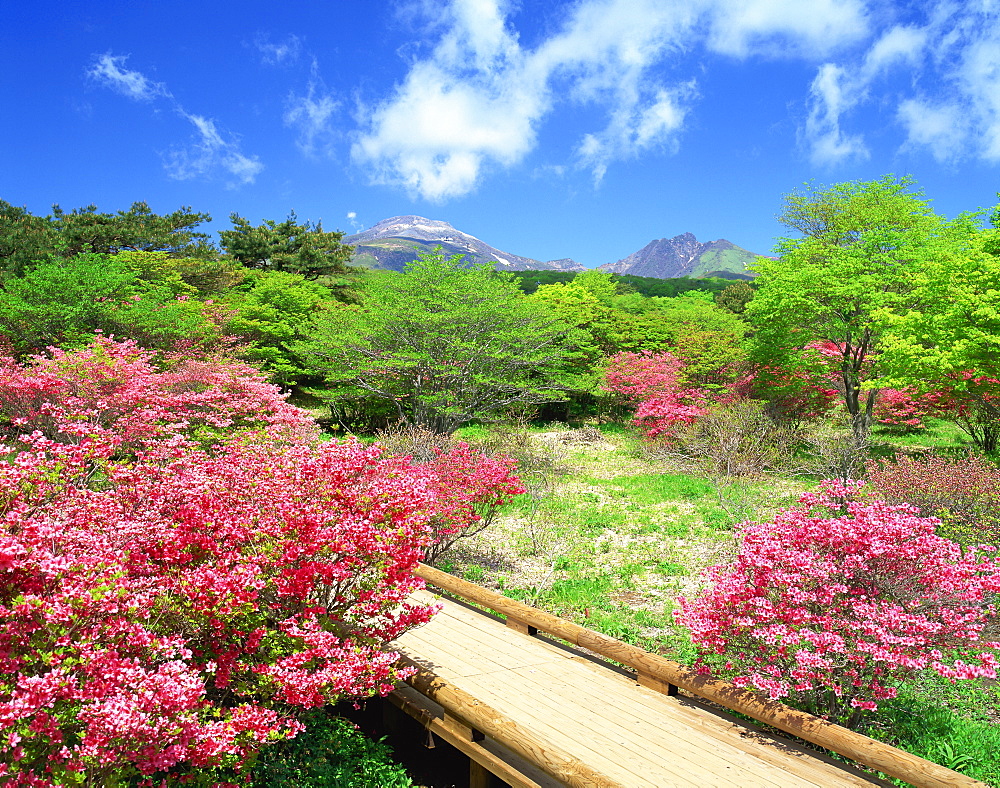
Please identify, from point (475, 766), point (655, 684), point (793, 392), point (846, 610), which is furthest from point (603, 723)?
point (793, 392)

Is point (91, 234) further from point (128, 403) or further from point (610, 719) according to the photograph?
point (610, 719)

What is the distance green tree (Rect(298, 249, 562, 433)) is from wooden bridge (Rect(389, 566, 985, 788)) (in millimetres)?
11988

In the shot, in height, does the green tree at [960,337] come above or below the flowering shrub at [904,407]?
above

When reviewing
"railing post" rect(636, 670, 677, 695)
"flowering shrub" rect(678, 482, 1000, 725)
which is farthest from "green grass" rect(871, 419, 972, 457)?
"railing post" rect(636, 670, 677, 695)

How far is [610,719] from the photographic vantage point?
474 cm

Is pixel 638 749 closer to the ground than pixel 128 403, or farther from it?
closer to the ground

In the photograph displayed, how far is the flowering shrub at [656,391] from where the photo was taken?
18172mm

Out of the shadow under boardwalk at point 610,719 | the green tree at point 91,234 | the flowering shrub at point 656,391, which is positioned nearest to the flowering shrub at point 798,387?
Result: the flowering shrub at point 656,391

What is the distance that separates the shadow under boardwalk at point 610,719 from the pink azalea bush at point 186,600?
1.00 meters

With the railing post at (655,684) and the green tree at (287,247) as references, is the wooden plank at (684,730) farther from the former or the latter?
the green tree at (287,247)

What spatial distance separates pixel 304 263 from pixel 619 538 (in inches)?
1148

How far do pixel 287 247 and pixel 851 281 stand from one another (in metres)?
30.1

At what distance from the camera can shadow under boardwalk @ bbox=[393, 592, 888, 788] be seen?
4.07 meters

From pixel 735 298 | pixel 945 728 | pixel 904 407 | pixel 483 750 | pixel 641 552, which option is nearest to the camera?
pixel 483 750
